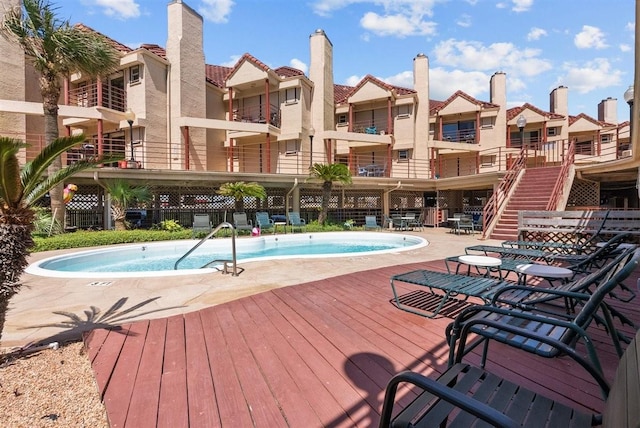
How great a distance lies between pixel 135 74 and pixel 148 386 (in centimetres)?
1820

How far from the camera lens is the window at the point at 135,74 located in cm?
1589

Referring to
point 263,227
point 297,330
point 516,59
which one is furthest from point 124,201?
point 516,59

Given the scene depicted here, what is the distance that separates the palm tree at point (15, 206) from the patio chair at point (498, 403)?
10.7ft

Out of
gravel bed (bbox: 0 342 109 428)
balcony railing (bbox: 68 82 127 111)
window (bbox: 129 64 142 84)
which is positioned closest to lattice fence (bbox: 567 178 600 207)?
gravel bed (bbox: 0 342 109 428)

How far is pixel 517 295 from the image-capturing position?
3.17m

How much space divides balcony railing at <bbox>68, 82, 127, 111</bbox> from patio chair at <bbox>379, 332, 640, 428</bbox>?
1990 cm

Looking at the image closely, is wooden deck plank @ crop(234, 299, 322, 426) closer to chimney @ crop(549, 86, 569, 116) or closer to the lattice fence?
the lattice fence

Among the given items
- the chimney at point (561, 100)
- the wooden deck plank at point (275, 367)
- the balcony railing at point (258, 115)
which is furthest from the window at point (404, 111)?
the wooden deck plank at point (275, 367)

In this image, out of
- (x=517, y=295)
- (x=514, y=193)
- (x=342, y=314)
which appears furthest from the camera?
(x=514, y=193)

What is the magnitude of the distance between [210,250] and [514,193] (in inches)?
466

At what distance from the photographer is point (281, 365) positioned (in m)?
2.57

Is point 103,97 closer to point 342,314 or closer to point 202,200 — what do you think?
point 202,200

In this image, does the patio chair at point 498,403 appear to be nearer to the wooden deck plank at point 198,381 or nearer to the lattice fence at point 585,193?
the wooden deck plank at point 198,381

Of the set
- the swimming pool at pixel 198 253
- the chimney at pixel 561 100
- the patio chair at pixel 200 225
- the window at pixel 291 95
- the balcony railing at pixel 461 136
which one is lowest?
the swimming pool at pixel 198 253
